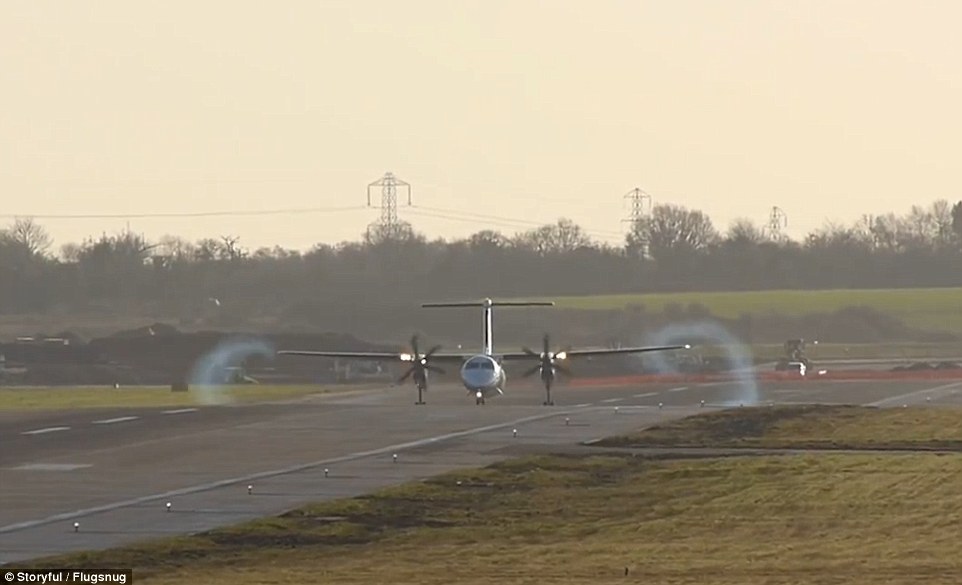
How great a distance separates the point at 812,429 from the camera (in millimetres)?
50000

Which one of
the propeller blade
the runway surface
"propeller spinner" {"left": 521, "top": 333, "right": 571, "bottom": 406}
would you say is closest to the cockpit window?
the runway surface

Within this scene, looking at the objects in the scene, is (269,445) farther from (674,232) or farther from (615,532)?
(674,232)

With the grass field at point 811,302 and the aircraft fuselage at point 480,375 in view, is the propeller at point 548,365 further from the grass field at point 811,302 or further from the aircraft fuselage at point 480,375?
the grass field at point 811,302

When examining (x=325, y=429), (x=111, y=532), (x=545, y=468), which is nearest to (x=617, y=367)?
(x=325, y=429)

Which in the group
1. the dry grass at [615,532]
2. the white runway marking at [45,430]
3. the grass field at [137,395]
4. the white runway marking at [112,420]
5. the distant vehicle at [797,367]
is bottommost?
the dry grass at [615,532]

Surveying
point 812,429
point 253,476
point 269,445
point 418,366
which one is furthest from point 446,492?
point 418,366

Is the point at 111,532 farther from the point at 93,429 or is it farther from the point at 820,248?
the point at 820,248

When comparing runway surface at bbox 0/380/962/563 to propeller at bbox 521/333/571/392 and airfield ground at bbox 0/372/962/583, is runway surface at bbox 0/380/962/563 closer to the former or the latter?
airfield ground at bbox 0/372/962/583

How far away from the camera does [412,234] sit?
110 meters

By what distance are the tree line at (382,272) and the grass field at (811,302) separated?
3099 millimetres

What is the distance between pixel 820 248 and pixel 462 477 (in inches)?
3890

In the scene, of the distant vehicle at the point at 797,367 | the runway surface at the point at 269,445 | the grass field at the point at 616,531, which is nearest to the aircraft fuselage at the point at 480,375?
the runway surface at the point at 269,445

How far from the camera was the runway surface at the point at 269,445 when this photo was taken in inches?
1208

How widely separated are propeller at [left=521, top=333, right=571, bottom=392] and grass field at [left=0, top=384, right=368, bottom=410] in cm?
1094
